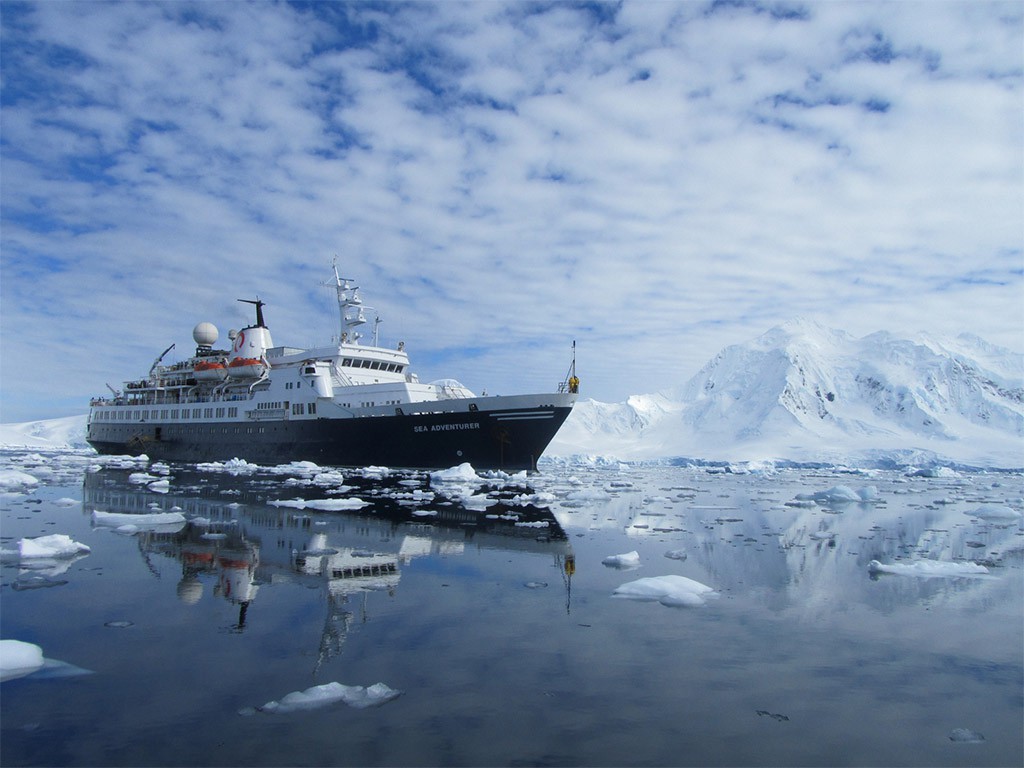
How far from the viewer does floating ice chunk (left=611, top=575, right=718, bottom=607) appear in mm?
7695

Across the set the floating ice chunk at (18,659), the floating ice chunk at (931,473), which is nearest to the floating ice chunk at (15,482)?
the floating ice chunk at (18,659)

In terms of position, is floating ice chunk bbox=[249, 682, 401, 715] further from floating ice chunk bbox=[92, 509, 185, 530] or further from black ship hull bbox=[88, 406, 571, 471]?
black ship hull bbox=[88, 406, 571, 471]

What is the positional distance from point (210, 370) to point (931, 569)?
40.3 metres

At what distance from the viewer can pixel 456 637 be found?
20.1ft

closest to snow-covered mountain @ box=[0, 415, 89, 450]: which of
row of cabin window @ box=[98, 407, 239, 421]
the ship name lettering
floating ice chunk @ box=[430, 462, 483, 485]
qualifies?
row of cabin window @ box=[98, 407, 239, 421]

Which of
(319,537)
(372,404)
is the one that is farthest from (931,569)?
(372,404)

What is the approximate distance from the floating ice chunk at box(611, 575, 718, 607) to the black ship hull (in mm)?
19889

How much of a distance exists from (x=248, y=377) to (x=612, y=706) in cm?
3794

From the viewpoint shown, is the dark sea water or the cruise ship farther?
the cruise ship

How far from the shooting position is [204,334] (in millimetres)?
46156

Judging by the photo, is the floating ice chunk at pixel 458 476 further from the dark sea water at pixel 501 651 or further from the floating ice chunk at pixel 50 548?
the floating ice chunk at pixel 50 548

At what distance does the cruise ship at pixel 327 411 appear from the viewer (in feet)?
95.5

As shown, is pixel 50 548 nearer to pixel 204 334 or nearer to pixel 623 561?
pixel 623 561

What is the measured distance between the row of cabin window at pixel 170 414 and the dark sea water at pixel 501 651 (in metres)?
26.7
